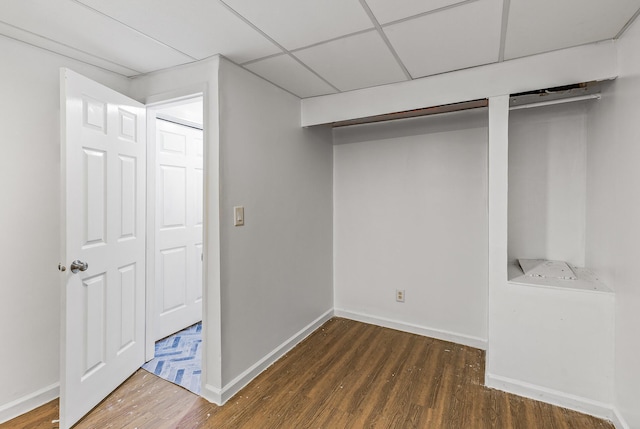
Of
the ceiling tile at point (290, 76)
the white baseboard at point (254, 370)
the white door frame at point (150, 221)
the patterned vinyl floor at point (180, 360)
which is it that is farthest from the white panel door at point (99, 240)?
the ceiling tile at point (290, 76)

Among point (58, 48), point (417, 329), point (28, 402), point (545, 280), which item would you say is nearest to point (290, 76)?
point (58, 48)

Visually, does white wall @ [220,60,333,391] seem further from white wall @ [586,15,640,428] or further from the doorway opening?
white wall @ [586,15,640,428]

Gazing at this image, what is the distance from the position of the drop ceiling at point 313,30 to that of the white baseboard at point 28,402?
2166mm

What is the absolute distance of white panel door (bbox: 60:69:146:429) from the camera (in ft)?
5.86

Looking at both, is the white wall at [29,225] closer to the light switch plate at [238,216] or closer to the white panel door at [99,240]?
the white panel door at [99,240]

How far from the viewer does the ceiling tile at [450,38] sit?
1.58 meters

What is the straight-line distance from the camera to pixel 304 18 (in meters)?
1.60

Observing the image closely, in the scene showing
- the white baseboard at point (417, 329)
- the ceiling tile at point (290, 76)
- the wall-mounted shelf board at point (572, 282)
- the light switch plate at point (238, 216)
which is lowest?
the white baseboard at point (417, 329)

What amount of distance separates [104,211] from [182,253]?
4.17 feet

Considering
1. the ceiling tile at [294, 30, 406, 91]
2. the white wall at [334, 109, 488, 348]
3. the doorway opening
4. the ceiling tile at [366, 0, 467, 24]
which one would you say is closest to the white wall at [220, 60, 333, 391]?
the white wall at [334, 109, 488, 348]

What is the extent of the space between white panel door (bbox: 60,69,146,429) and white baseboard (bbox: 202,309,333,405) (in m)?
0.70

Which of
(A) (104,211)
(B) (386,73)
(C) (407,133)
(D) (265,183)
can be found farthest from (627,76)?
(A) (104,211)

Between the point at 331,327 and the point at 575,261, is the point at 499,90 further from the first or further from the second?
the point at 331,327

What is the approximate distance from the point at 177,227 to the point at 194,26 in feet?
6.70
